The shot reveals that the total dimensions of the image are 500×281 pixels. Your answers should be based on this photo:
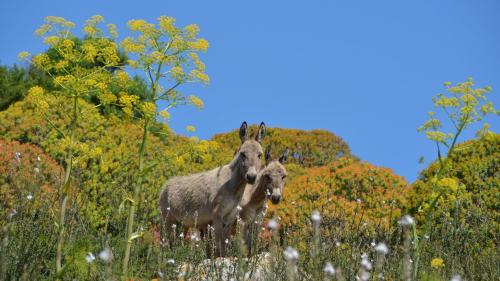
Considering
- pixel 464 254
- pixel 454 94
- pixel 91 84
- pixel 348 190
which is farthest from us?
pixel 348 190

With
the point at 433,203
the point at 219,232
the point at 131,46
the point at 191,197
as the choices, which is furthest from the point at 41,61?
the point at 191,197

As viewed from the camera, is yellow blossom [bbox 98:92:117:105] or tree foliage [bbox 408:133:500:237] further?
tree foliage [bbox 408:133:500:237]

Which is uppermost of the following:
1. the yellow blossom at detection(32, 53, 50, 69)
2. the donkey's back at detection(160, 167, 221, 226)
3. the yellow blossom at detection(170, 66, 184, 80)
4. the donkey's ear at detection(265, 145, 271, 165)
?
the donkey's ear at detection(265, 145, 271, 165)

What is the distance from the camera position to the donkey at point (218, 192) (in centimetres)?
994

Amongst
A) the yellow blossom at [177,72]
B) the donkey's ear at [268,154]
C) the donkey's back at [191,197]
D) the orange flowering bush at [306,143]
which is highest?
the orange flowering bush at [306,143]

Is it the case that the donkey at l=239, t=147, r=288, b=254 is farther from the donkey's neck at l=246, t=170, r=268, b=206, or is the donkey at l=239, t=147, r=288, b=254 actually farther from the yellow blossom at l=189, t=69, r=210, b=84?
the yellow blossom at l=189, t=69, r=210, b=84

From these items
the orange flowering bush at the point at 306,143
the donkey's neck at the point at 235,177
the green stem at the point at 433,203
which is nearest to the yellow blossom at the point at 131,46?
the green stem at the point at 433,203

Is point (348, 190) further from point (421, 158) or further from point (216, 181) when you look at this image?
point (421, 158)

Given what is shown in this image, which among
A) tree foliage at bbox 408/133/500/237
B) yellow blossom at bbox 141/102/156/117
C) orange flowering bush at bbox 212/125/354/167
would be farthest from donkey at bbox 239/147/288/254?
orange flowering bush at bbox 212/125/354/167

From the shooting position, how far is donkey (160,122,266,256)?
391 inches

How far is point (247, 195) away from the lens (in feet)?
36.4

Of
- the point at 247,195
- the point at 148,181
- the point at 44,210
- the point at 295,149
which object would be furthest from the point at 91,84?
the point at 295,149

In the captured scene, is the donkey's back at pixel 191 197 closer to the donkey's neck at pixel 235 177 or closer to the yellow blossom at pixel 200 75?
the donkey's neck at pixel 235 177

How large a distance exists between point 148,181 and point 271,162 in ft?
14.5
